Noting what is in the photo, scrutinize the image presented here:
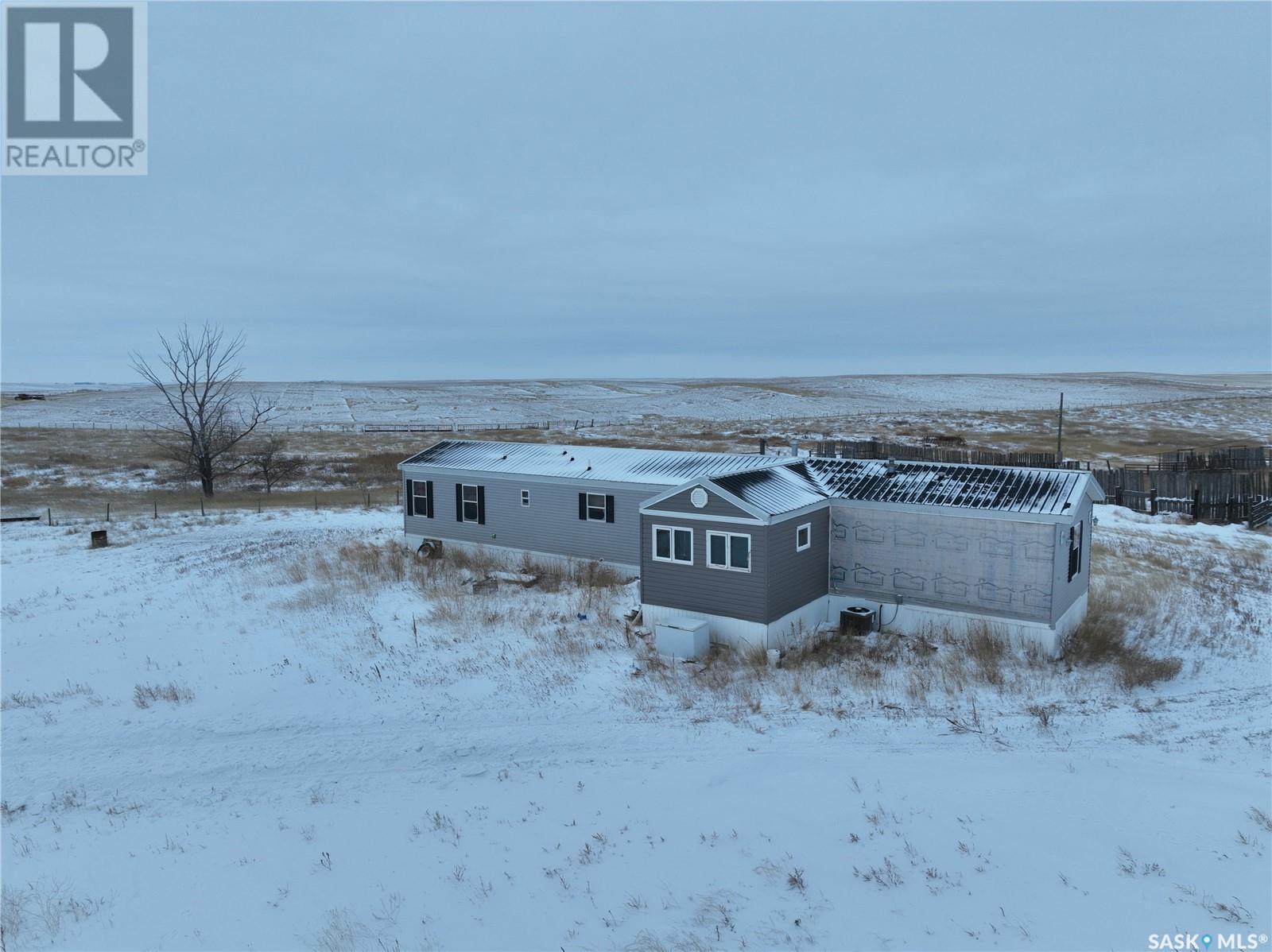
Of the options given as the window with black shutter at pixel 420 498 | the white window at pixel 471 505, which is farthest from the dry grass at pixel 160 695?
the window with black shutter at pixel 420 498

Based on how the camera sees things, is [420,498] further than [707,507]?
Yes

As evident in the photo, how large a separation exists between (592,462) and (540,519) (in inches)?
95.8

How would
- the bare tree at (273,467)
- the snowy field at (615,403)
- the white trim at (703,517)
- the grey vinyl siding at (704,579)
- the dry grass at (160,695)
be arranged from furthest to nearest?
1. the snowy field at (615,403)
2. the bare tree at (273,467)
3. the grey vinyl siding at (704,579)
4. the white trim at (703,517)
5. the dry grass at (160,695)

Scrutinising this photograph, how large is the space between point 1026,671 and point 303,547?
75.4ft

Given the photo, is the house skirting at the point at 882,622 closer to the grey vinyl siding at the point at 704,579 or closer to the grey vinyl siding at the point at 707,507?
the grey vinyl siding at the point at 704,579

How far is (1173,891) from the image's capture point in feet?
26.6

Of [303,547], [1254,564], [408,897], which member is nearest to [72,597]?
[303,547]

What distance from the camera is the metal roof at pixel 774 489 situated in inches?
660

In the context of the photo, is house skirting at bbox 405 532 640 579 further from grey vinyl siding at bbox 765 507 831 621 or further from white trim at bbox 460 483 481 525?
grey vinyl siding at bbox 765 507 831 621

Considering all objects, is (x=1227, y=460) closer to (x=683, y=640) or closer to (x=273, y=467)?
(x=683, y=640)

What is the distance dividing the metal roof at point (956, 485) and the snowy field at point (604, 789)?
3.25 metres

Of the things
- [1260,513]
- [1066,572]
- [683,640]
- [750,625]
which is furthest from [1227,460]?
[683,640]

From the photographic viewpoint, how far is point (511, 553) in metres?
25.1

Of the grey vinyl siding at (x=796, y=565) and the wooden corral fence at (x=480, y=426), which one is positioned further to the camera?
the wooden corral fence at (x=480, y=426)
